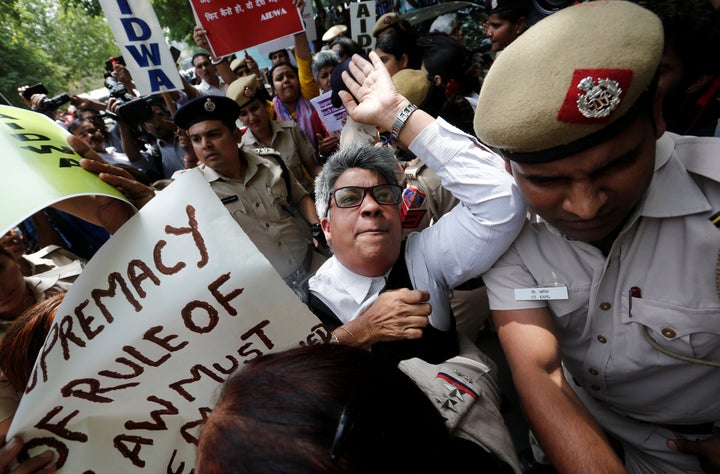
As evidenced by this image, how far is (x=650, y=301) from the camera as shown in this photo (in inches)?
46.1

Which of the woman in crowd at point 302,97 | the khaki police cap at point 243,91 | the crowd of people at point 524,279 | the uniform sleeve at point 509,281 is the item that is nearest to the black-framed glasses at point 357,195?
the crowd of people at point 524,279

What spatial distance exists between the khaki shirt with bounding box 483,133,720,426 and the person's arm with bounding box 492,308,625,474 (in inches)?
2.7

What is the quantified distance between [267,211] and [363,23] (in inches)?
148

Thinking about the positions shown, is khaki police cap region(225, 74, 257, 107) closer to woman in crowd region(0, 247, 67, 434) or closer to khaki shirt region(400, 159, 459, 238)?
khaki shirt region(400, 159, 459, 238)

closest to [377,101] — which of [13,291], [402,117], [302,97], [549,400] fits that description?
[402,117]

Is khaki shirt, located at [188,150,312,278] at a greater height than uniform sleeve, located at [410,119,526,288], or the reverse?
uniform sleeve, located at [410,119,526,288]

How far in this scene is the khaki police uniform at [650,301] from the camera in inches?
43.4

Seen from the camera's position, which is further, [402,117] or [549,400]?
[402,117]

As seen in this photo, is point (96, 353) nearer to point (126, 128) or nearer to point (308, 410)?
Answer: point (308, 410)

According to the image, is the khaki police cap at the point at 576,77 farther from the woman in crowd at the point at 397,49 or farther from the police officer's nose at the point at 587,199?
the woman in crowd at the point at 397,49

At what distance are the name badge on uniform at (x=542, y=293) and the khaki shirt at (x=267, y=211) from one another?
6.92ft

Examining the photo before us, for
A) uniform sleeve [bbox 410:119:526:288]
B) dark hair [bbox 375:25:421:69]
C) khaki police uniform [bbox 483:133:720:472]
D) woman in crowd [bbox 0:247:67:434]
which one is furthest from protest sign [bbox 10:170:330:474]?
dark hair [bbox 375:25:421:69]

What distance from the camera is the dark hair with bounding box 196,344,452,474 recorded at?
2.20 feet

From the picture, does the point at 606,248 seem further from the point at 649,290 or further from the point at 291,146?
the point at 291,146
